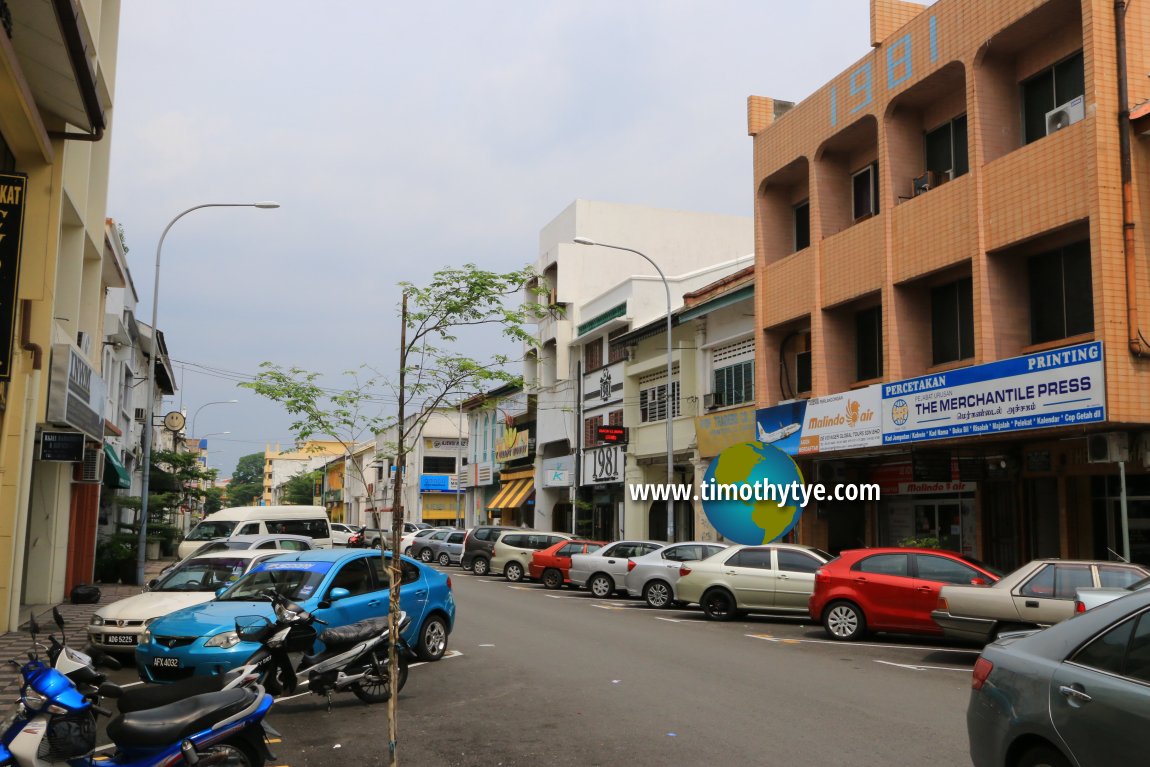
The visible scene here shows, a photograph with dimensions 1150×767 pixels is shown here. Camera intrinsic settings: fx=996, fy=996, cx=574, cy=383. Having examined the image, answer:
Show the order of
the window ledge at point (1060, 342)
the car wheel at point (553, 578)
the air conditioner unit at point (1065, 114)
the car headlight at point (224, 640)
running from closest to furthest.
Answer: the car headlight at point (224, 640)
the window ledge at point (1060, 342)
the air conditioner unit at point (1065, 114)
the car wheel at point (553, 578)

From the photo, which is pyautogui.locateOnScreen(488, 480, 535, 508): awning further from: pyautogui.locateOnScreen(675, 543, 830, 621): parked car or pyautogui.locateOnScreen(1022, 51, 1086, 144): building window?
pyautogui.locateOnScreen(1022, 51, 1086, 144): building window

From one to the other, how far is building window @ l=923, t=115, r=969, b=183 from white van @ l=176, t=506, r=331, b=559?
58.6ft

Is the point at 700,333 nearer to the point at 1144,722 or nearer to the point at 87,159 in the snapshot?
the point at 87,159

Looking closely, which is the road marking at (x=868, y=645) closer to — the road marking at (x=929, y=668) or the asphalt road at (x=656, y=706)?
the asphalt road at (x=656, y=706)

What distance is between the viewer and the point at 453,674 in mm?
12000

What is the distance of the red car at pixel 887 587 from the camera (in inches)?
585

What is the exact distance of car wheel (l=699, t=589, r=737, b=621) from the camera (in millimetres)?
18953

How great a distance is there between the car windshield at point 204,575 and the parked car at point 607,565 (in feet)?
37.8

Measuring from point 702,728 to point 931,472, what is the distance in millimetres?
13545

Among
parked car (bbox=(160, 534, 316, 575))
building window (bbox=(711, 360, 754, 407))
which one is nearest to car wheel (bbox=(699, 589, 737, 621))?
parked car (bbox=(160, 534, 316, 575))

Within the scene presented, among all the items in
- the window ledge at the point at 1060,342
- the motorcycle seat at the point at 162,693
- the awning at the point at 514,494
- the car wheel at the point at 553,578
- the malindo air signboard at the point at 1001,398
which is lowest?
the car wheel at the point at 553,578

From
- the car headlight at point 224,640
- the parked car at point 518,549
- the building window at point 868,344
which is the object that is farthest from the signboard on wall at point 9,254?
the parked car at point 518,549

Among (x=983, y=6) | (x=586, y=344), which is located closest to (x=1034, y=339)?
(x=983, y=6)

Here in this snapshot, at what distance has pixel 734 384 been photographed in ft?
102
